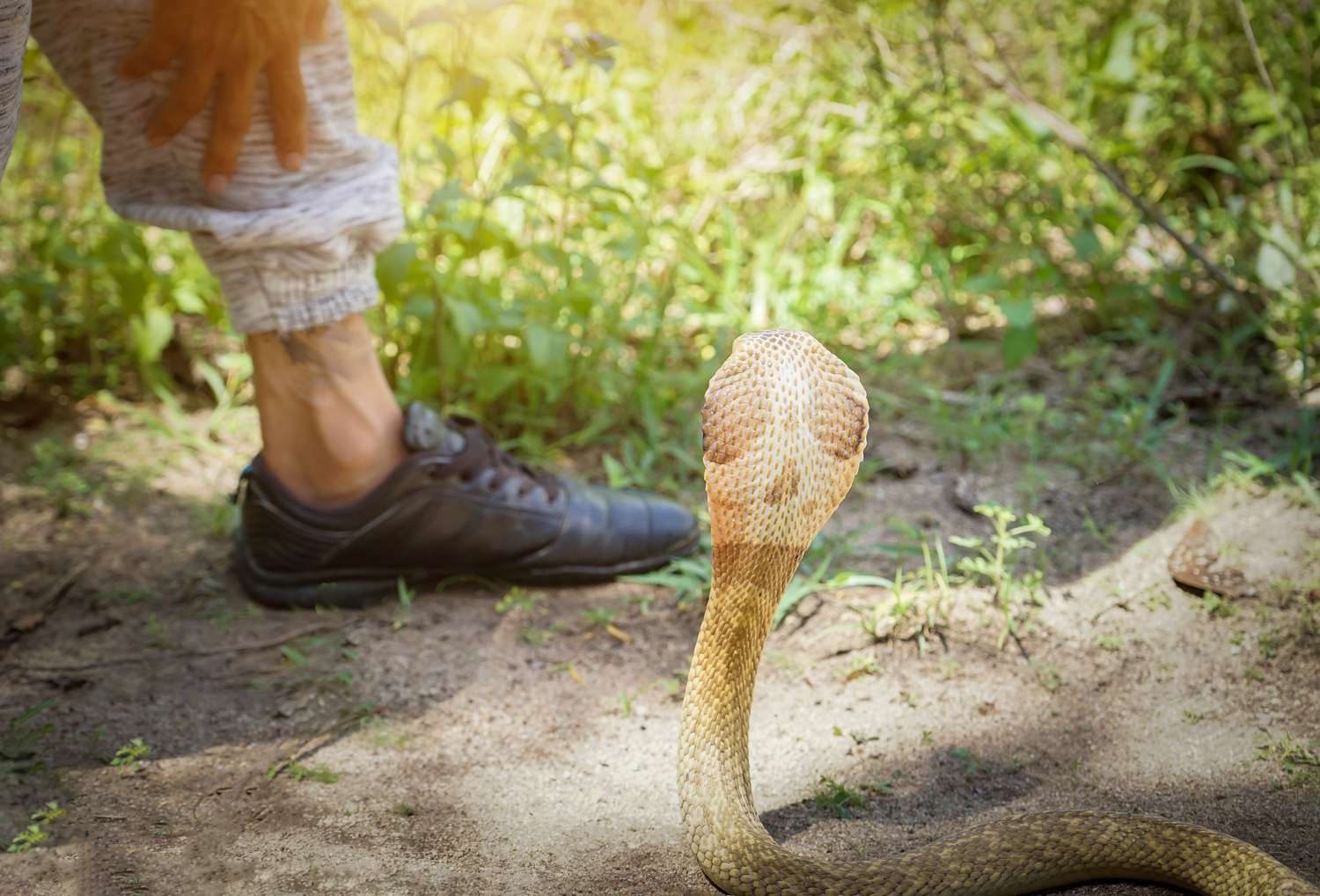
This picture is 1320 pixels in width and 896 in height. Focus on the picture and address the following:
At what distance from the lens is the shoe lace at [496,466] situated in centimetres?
215

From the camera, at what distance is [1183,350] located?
2.85 m

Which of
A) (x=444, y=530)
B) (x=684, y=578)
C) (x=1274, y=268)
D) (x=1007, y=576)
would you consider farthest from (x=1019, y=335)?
(x=444, y=530)

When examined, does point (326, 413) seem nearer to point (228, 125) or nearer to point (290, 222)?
point (290, 222)

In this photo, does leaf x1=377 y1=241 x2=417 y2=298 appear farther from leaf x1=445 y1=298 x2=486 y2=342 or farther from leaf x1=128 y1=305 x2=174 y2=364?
leaf x1=128 y1=305 x2=174 y2=364

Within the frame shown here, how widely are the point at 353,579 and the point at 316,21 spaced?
101cm

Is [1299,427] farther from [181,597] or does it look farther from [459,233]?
[181,597]

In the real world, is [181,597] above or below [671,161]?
below

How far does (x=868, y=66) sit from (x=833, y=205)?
23.2 inches

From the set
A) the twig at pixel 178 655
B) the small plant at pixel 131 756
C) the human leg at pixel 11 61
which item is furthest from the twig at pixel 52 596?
the human leg at pixel 11 61

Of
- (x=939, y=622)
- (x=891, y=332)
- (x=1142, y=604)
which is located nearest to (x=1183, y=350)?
(x=891, y=332)

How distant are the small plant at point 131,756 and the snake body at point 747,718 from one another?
2.67 ft

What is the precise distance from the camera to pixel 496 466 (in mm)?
A: 2184

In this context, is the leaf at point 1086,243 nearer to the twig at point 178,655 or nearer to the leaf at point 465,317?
the leaf at point 465,317

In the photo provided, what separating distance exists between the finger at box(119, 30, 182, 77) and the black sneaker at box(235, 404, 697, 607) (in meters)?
0.72
